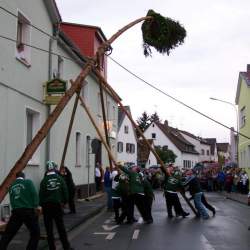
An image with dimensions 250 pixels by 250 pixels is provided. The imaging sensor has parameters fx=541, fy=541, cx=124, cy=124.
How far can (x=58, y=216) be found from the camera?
1044 cm

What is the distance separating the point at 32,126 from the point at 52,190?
7731mm

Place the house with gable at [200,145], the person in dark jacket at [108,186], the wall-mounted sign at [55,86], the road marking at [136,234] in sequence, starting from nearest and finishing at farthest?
1. the road marking at [136,234]
2. the wall-mounted sign at [55,86]
3. the person in dark jacket at [108,186]
4. the house with gable at [200,145]

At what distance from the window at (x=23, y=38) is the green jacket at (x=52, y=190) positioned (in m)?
6.76

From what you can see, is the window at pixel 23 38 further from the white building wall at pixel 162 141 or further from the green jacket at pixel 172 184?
the white building wall at pixel 162 141

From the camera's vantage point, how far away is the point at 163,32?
14453 mm

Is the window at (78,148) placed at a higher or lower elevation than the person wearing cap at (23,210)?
higher

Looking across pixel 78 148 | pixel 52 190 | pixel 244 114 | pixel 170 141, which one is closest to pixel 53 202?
pixel 52 190

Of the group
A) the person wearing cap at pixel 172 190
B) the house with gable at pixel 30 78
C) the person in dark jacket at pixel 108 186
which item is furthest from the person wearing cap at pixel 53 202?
the person in dark jacket at pixel 108 186

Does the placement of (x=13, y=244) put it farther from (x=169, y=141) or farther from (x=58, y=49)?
(x=169, y=141)

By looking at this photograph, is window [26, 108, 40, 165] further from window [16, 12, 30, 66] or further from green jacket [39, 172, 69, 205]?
green jacket [39, 172, 69, 205]

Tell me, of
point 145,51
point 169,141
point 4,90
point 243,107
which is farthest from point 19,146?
point 169,141

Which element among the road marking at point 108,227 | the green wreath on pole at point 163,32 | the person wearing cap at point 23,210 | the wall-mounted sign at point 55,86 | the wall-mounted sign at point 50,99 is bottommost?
the road marking at point 108,227

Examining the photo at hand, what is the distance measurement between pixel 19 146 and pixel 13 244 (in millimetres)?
5256

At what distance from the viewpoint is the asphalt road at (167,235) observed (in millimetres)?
11383
